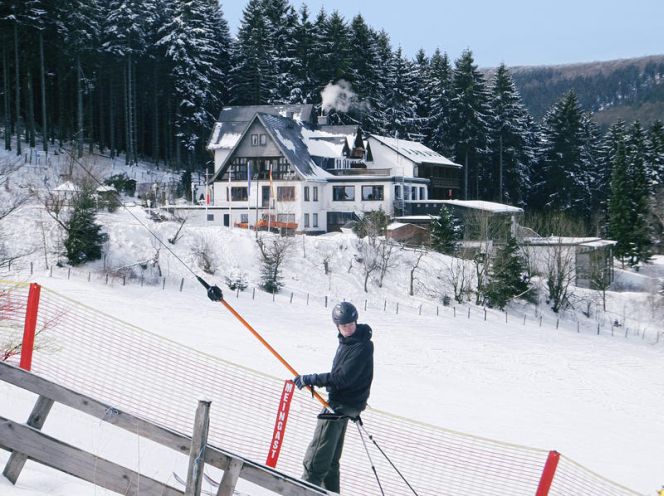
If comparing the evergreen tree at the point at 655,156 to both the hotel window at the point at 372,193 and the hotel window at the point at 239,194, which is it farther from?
the hotel window at the point at 239,194

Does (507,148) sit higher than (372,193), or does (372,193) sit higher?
(507,148)

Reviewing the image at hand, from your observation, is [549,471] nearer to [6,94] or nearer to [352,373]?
[352,373]

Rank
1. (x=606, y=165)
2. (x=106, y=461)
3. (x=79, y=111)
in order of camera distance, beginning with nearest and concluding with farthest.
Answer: (x=106, y=461) → (x=79, y=111) → (x=606, y=165)

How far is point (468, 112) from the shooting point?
6712 centimetres

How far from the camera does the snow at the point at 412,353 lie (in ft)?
47.3

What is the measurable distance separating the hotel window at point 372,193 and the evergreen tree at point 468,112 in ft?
57.1

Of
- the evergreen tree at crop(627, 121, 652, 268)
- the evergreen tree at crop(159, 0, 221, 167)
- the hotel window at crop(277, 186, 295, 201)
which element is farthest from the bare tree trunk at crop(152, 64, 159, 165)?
the evergreen tree at crop(627, 121, 652, 268)

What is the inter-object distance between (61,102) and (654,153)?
5359 centimetres

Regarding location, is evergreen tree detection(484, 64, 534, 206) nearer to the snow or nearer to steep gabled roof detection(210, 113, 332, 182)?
steep gabled roof detection(210, 113, 332, 182)

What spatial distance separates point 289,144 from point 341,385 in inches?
1843

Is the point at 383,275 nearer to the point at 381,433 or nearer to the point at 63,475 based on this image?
the point at 381,433

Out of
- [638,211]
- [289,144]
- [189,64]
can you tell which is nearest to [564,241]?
[638,211]

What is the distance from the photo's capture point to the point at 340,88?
65.4 meters

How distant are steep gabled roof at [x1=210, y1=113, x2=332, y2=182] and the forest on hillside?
9.42 metres
